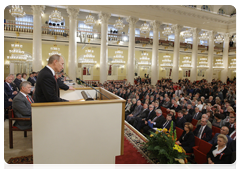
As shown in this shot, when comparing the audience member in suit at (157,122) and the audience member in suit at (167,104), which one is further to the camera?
the audience member in suit at (167,104)

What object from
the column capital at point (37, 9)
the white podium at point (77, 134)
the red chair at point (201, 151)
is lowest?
the red chair at point (201, 151)

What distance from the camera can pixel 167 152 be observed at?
286 centimetres

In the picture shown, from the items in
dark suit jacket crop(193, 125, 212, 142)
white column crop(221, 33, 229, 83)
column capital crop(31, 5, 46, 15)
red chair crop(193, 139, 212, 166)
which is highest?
column capital crop(31, 5, 46, 15)

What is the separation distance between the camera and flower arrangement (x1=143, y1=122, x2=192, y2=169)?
2.72 meters

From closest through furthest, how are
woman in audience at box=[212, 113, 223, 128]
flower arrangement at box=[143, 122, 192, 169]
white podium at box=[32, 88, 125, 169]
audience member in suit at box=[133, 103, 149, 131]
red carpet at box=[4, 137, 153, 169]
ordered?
white podium at box=[32, 88, 125, 169]
red carpet at box=[4, 137, 153, 169]
flower arrangement at box=[143, 122, 192, 169]
woman in audience at box=[212, 113, 223, 128]
audience member in suit at box=[133, 103, 149, 131]

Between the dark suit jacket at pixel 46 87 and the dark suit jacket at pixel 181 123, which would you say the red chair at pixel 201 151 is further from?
the dark suit jacket at pixel 46 87

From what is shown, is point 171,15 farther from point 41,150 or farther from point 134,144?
point 41,150

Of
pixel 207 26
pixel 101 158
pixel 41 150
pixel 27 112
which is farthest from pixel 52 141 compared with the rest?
pixel 207 26

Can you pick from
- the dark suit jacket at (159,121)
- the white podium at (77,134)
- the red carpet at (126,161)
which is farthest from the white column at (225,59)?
the white podium at (77,134)

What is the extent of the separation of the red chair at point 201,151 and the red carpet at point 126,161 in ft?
4.31

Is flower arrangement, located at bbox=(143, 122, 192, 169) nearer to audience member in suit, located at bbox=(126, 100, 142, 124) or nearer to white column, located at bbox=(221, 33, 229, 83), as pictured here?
audience member in suit, located at bbox=(126, 100, 142, 124)

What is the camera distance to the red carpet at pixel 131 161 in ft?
9.39

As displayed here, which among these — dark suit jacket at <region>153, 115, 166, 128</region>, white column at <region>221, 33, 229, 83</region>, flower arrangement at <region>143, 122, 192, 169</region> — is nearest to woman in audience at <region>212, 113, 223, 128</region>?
dark suit jacket at <region>153, 115, 166, 128</region>

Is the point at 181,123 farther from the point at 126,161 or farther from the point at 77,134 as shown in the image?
the point at 77,134
